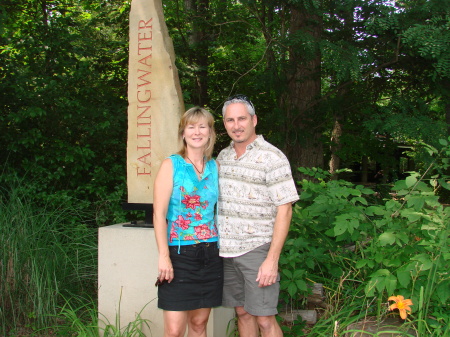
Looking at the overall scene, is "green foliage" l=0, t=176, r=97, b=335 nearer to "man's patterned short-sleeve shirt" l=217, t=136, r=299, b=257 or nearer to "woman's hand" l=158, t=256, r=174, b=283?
"woman's hand" l=158, t=256, r=174, b=283

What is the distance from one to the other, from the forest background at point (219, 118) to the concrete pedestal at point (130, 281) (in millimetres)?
620

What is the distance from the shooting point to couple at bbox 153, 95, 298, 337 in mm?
2539

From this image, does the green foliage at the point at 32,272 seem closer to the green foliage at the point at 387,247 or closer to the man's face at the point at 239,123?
the green foliage at the point at 387,247

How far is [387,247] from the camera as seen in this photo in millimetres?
3357

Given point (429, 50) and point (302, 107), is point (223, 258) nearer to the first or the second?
point (429, 50)

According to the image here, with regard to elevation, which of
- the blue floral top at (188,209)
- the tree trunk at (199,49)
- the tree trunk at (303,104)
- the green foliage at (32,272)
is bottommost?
the green foliage at (32,272)

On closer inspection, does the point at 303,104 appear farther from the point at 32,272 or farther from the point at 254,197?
the point at 254,197

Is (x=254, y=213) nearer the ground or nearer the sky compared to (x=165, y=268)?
nearer the sky

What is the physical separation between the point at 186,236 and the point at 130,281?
1258mm

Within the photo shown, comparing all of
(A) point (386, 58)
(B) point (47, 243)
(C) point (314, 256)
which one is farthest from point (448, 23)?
(B) point (47, 243)

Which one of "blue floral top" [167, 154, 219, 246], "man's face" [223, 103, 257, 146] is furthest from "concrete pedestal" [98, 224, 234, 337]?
"man's face" [223, 103, 257, 146]

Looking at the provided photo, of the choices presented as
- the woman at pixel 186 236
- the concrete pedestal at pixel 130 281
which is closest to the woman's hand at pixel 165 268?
the woman at pixel 186 236

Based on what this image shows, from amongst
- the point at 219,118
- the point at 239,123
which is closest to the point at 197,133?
the point at 239,123

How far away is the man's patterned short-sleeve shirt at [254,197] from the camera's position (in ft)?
8.39
